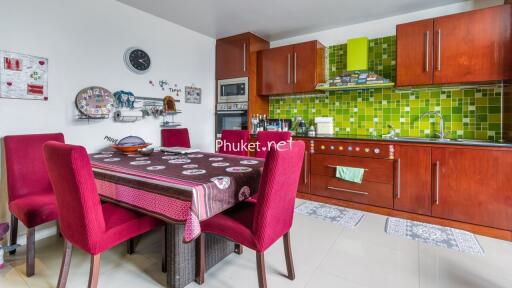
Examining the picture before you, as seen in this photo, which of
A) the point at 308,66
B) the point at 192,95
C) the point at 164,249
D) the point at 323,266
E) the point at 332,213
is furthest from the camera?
the point at 192,95

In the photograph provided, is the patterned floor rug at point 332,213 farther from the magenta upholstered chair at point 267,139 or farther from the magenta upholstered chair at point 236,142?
the magenta upholstered chair at point 236,142

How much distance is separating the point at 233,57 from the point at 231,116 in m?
0.90

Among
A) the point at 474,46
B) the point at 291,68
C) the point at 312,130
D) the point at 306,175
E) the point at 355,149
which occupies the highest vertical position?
the point at 291,68

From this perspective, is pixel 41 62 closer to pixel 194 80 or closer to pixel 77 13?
pixel 77 13

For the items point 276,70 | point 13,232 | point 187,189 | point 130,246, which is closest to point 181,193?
point 187,189

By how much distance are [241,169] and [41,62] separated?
2096 millimetres

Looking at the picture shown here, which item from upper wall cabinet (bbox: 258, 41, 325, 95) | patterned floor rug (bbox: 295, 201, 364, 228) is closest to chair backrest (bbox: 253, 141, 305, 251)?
patterned floor rug (bbox: 295, 201, 364, 228)

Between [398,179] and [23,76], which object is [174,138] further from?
[398,179]

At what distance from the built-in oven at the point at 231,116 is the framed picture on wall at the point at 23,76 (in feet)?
7.25

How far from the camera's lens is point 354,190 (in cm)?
302

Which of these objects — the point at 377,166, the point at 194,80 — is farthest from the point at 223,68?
the point at 377,166

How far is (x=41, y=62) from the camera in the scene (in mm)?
2270

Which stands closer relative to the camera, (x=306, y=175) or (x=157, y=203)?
(x=157, y=203)

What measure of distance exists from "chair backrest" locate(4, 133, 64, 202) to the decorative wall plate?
419 mm
